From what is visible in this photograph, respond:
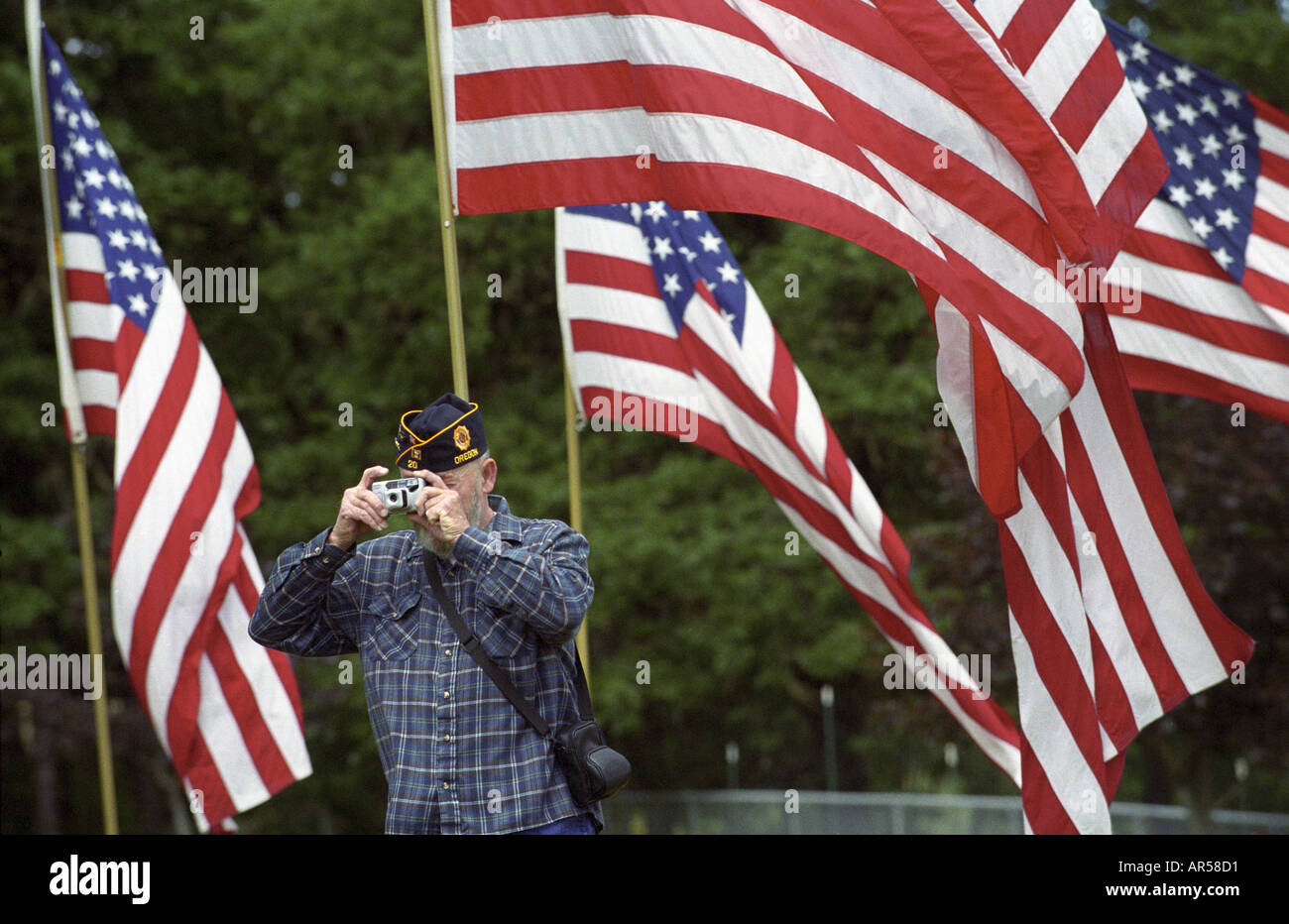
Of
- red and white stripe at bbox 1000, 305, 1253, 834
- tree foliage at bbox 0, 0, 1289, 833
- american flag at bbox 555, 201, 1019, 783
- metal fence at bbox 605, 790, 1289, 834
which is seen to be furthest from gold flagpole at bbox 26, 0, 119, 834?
metal fence at bbox 605, 790, 1289, 834

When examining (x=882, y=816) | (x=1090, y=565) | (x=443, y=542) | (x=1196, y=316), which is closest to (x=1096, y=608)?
(x=1090, y=565)

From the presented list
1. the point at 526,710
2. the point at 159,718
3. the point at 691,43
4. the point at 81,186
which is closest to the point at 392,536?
the point at 526,710

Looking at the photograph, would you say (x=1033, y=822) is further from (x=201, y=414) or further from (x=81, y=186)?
(x=81, y=186)

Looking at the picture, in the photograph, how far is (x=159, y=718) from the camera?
27.6 ft

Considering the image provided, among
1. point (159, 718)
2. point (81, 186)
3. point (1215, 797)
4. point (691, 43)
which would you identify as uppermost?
point (81, 186)

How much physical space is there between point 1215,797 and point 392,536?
43.7ft

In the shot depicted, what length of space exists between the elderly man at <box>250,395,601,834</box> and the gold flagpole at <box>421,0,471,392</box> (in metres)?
1.02

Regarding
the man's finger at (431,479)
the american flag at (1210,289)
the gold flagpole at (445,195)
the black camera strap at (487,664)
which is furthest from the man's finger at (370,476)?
the american flag at (1210,289)

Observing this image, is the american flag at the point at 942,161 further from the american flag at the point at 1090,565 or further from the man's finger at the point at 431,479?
the man's finger at the point at 431,479

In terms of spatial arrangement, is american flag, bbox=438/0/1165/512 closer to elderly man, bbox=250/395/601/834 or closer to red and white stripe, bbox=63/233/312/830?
elderly man, bbox=250/395/601/834

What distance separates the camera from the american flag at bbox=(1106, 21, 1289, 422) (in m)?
7.51

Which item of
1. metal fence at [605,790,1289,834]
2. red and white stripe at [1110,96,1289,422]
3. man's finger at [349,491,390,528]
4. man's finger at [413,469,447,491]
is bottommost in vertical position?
metal fence at [605,790,1289,834]
